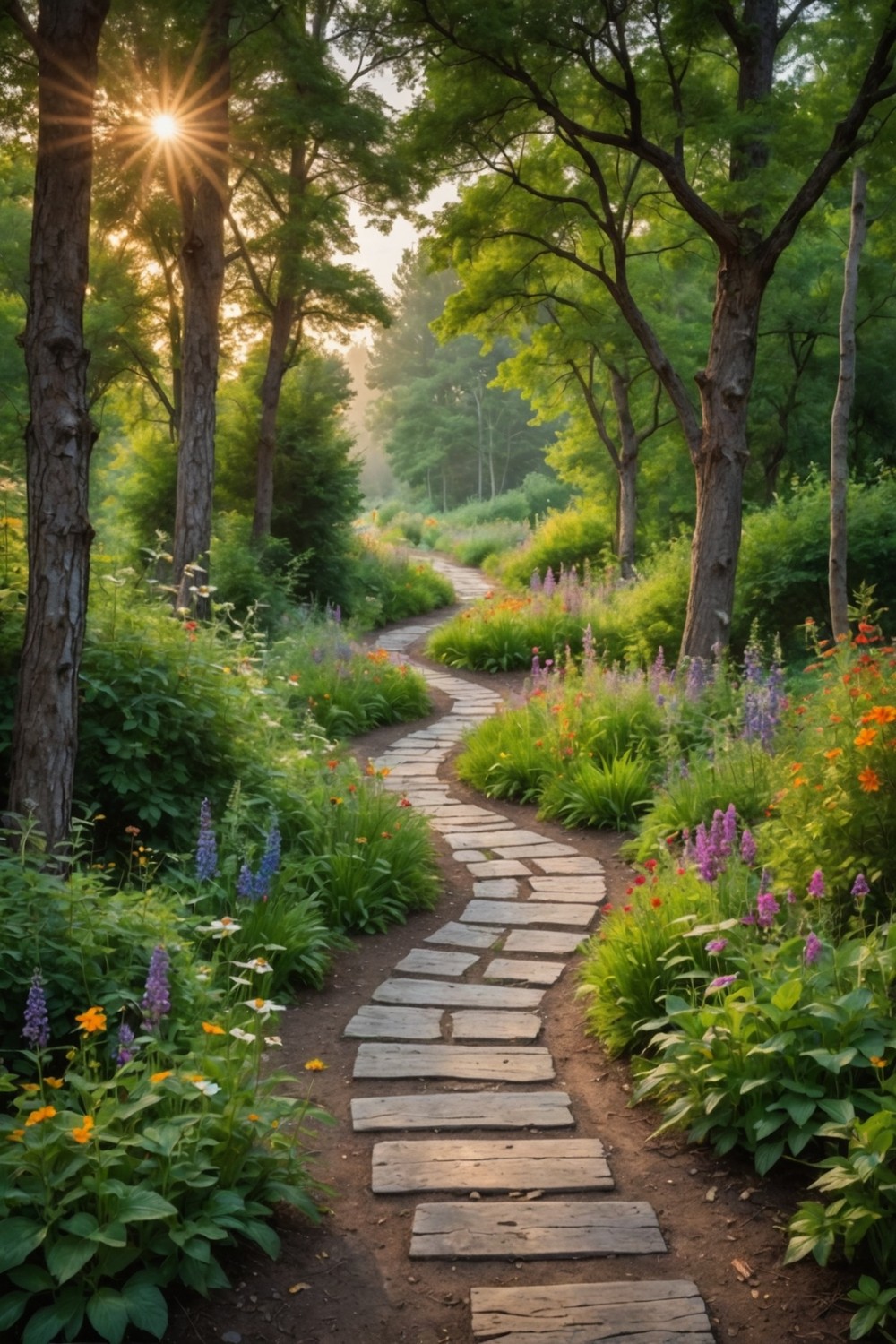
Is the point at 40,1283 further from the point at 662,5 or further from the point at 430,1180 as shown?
the point at 662,5

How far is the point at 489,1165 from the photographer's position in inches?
126

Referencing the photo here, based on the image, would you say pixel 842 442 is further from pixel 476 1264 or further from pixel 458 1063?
pixel 476 1264

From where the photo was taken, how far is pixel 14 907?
10.8 ft

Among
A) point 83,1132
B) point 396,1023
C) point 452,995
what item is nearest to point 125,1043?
point 83,1132

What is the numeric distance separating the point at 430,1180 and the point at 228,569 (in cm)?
946

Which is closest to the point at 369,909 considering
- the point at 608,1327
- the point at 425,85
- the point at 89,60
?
the point at 608,1327

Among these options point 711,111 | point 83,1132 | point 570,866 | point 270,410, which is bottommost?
point 570,866

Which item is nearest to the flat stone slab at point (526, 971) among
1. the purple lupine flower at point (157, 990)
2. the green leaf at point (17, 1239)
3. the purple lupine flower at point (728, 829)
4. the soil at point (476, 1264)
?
the soil at point (476, 1264)

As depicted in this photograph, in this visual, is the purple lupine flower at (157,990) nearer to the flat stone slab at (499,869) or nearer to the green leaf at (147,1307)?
the green leaf at (147,1307)

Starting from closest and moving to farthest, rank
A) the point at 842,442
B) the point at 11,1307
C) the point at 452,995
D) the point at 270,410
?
the point at 11,1307 < the point at 452,995 < the point at 842,442 < the point at 270,410

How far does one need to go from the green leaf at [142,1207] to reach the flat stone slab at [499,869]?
3.72 metres

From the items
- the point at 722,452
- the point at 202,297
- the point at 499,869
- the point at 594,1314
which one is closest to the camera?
the point at 594,1314

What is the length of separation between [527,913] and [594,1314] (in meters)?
2.88

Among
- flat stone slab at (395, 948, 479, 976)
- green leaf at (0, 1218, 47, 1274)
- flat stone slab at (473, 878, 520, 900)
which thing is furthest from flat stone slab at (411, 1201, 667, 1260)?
flat stone slab at (473, 878, 520, 900)
